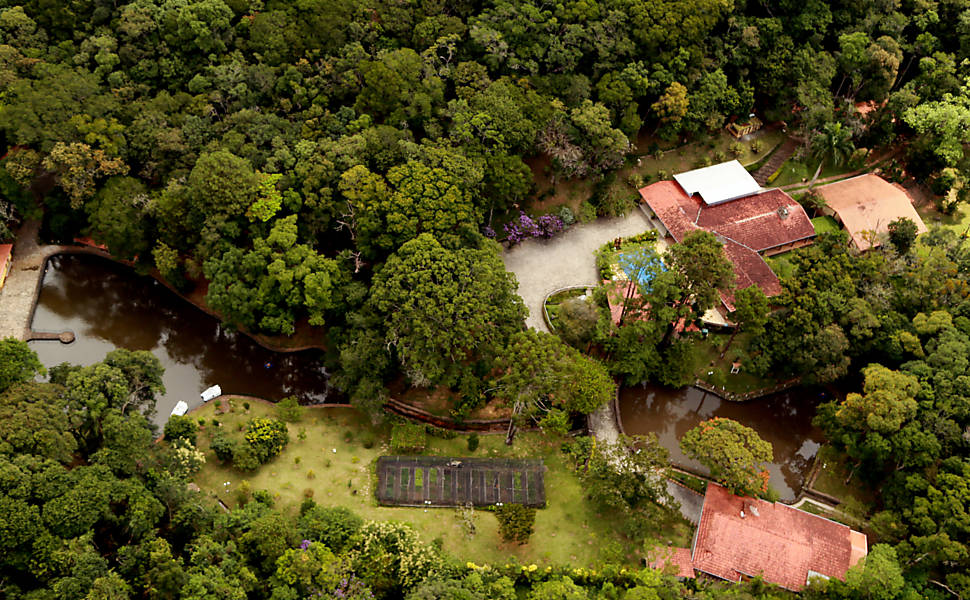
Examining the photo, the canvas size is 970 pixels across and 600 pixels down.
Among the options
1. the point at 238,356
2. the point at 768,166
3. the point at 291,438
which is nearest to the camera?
the point at 291,438

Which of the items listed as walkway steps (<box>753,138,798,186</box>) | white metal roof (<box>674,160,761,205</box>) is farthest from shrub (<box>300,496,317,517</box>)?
walkway steps (<box>753,138,798,186</box>)

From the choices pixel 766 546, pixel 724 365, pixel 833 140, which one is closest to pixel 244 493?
pixel 766 546

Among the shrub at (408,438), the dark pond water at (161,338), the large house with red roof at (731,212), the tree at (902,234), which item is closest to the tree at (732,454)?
the shrub at (408,438)

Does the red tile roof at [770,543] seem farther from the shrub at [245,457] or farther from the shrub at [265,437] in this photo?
the shrub at [245,457]

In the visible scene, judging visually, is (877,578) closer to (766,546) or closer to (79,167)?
(766,546)

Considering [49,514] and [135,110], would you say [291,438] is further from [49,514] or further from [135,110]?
[135,110]

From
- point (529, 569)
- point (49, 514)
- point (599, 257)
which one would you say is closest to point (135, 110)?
point (49, 514)
